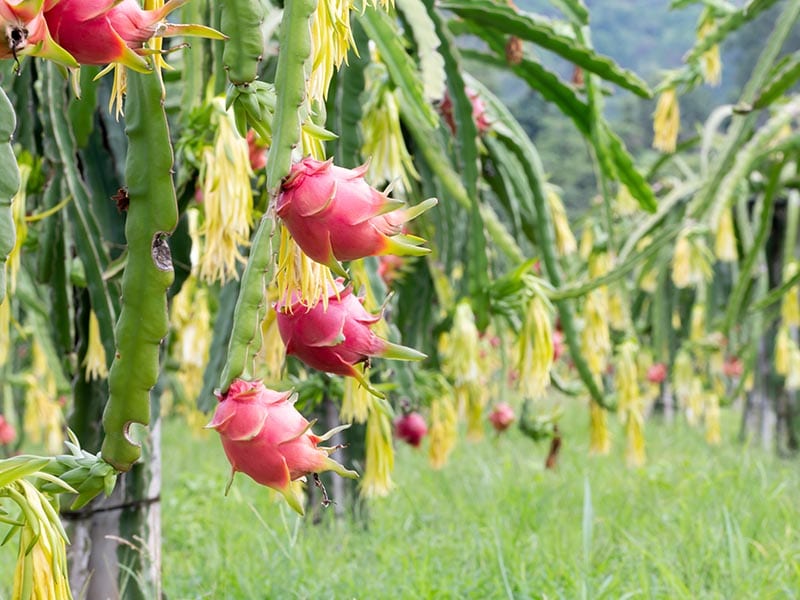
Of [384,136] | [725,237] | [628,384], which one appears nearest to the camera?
[384,136]

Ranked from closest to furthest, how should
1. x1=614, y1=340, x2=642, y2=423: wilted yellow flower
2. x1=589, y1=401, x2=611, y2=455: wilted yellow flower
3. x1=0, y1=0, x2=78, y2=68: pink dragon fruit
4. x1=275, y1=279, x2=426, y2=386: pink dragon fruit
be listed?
1. x1=0, y1=0, x2=78, y2=68: pink dragon fruit
2. x1=275, y1=279, x2=426, y2=386: pink dragon fruit
3. x1=589, y1=401, x2=611, y2=455: wilted yellow flower
4. x1=614, y1=340, x2=642, y2=423: wilted yellow flower

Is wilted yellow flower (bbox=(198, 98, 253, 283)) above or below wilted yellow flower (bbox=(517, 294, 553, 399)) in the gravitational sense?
above

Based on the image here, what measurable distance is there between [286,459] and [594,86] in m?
1.23

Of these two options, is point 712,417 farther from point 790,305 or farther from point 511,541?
point 511,541

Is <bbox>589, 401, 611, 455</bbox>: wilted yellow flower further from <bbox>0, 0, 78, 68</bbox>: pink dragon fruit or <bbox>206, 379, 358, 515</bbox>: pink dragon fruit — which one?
<bbox>0, 0, 78, 68</bbox>: pink dragon fruit

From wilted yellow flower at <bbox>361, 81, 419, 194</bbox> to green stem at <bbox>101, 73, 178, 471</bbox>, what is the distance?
0.71m

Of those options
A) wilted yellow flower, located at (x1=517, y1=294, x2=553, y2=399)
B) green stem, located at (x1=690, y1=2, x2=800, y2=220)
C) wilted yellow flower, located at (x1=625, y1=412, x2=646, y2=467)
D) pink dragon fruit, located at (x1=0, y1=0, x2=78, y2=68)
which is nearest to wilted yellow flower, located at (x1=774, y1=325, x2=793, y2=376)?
wilted yellow flower, located at (x1=625, y1=412, x2=646, y2=467)

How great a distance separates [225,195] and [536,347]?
55 centimetres

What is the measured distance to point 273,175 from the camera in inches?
18.5

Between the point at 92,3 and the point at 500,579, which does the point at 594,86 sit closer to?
the point at 500,579

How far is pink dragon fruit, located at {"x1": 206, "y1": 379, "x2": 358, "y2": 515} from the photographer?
45cm

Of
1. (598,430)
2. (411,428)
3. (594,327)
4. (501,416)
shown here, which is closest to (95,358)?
(411,428)

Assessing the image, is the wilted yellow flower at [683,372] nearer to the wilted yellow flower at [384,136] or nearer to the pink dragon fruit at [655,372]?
the pink dragon fruit at [655,372]

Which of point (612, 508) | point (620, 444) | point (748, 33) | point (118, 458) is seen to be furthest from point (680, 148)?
point (748, 33)
